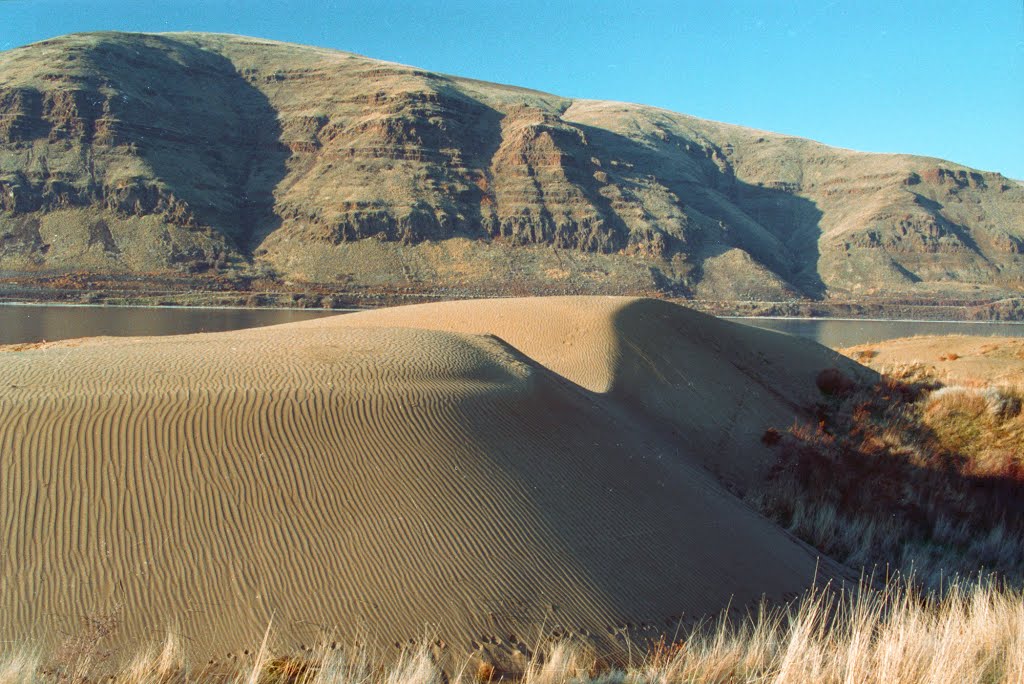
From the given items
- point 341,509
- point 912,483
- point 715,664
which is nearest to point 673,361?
point 912,483

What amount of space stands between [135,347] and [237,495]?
3759mm

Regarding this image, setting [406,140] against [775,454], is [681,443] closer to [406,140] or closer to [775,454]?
[775,454]

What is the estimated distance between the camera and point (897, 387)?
1667 cm

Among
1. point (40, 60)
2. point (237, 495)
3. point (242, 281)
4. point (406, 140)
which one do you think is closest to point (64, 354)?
point (237, 495)

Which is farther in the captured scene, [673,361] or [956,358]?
[956,358]

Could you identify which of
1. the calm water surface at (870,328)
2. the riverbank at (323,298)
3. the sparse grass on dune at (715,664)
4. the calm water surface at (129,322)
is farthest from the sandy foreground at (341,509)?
the riverbank at (323,298)

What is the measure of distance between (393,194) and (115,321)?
1990 inches

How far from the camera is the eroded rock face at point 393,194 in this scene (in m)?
74.4

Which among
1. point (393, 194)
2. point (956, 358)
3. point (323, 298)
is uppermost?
point (393, 194)

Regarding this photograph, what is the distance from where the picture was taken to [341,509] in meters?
5.83

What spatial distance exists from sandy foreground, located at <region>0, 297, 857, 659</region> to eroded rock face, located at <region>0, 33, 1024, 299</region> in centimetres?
6448

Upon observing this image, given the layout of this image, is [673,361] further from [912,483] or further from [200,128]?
[200,128]

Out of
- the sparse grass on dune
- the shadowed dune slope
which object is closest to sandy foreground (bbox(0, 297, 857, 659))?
the sparse grass on dune

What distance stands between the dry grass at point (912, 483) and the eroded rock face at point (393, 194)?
5945 cm
